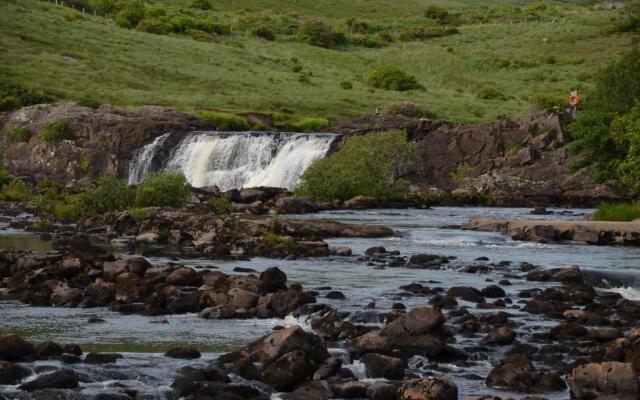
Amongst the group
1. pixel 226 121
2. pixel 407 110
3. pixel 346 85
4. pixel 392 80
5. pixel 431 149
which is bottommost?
pixel 431 149

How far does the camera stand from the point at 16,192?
6900 cm

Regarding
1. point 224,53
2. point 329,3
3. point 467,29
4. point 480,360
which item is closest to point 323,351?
point 480,360

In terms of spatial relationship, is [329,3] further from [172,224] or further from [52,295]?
[52,295]

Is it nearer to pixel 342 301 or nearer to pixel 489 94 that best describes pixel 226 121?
pixel 489 94

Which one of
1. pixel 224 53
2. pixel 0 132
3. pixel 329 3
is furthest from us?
pixel 329 3

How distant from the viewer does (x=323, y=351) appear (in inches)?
904

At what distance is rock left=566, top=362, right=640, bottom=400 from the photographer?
69.5ft

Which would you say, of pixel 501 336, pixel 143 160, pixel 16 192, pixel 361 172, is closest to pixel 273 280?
pixel 501 336

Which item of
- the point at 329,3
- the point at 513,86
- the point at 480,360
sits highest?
the point at 329,3

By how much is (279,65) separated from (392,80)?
15.3 m

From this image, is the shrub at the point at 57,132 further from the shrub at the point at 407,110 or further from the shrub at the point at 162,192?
the shrub at the point at 162,192

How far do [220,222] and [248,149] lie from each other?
110 ft

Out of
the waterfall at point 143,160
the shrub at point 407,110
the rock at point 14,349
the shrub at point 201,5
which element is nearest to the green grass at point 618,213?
the rock at point 14,349

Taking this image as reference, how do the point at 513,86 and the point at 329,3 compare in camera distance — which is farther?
the point at 329,3
